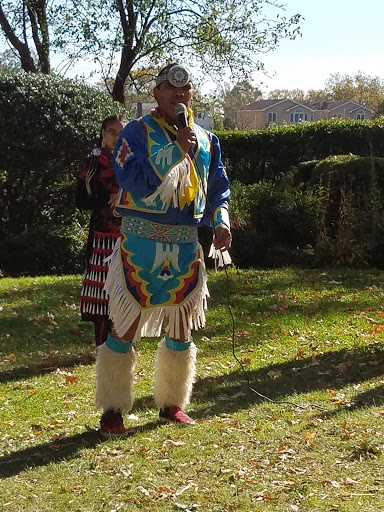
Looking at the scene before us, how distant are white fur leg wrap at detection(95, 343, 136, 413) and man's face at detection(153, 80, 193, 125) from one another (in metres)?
1.45

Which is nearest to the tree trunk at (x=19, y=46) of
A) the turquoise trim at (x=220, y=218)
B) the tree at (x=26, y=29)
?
the tree at (x=26, y=29)

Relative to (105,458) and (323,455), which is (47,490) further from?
(323,455)

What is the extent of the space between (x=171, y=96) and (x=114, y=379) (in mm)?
1718

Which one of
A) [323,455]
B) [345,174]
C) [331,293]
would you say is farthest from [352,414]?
[345,174]

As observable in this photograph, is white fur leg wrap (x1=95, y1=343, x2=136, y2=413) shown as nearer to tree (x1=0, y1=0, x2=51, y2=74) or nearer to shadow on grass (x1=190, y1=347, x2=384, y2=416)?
shadow on grass (x1=190, y1=347, x2=384, y2=416)

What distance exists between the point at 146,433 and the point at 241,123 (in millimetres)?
65420

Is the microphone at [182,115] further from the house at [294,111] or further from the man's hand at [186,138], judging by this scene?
the house at [294,111]

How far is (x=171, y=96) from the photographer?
4.35 metres

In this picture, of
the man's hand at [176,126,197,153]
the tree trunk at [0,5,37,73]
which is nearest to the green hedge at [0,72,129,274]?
the tree trunk at [0,5,37,73]

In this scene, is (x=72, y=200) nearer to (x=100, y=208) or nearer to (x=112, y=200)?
(x=100, y=208)

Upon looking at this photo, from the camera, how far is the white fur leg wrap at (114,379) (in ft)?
14.8

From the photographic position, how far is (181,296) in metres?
4.47

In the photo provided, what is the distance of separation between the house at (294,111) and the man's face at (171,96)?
67.3 m

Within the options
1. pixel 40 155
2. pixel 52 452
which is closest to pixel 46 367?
pixel 52 452
